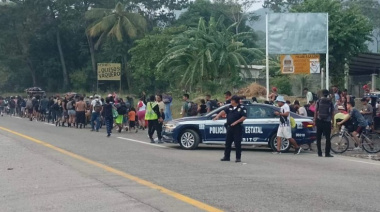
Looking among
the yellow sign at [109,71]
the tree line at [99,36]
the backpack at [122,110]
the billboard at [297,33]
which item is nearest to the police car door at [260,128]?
the billboard at [297,33]

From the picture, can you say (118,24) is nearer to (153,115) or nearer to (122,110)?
(122,110)

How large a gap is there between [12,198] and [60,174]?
9.08 ft

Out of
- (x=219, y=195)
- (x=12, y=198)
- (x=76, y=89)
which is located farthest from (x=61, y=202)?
(x=76, y=89)

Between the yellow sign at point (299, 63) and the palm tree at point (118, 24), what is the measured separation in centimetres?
2566

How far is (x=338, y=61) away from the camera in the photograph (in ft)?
105

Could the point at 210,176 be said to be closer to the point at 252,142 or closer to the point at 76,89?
the point at 252,142

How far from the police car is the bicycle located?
72cm

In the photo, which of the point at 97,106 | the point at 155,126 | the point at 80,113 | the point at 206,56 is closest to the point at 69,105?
the point at 80,113

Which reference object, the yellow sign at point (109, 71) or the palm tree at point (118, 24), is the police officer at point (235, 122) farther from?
the palm tree at point (118, 24)

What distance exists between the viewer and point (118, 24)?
167ft

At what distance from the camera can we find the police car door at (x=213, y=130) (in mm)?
18969

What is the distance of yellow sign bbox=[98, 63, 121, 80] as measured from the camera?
4716 centimetres

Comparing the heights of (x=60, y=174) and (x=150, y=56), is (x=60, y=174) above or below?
below

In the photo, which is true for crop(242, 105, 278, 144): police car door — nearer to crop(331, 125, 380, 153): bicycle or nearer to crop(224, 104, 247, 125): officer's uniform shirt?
crop(331, 125, 380, 153): bicycle
